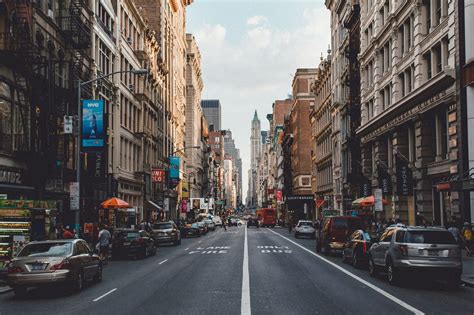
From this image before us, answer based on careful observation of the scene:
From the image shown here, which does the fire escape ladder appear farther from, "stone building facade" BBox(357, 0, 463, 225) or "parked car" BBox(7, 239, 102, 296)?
"stone building facade" BBox(357, 0, 463, 225)

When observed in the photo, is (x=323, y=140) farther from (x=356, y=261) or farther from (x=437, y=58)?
(x=356, y=261)

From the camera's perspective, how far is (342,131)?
69625 millimetres

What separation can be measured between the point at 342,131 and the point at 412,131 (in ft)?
91.3

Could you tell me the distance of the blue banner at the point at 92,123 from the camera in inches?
1294

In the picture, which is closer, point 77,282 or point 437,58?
point 77,282

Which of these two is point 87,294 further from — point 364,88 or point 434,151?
point 364,88

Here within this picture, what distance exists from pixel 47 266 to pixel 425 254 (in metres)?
10.6

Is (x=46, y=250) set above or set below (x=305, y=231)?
above

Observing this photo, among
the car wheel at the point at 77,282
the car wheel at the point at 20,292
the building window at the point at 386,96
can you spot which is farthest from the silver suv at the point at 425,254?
the building window at the point at 386,96

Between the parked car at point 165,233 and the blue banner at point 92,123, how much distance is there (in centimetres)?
1330

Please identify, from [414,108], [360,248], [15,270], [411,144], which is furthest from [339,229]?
[15,270]

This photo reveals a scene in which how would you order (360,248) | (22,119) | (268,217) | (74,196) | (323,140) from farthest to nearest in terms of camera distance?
(268,217)
(323,140)
(22,119)
(74,196)
(360,248)

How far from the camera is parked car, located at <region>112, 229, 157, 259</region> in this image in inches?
1257

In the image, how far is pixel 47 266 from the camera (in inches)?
673
